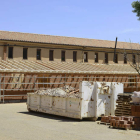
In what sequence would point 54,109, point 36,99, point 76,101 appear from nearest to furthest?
point 76,101 → point 54,109 → point 36,99

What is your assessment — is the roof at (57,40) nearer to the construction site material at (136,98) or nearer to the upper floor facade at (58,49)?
the upper floor facade at (58,49)

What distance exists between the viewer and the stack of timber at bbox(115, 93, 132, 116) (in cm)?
1222

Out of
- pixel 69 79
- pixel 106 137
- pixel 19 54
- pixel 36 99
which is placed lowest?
pixel 106 137

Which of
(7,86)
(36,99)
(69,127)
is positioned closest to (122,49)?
(7,86)

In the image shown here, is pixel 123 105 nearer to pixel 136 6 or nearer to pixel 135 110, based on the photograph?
pixel 135 110

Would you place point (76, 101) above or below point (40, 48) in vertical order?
below

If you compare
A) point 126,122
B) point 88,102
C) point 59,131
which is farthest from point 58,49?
point 59,131

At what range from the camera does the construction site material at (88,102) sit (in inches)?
Answer: 483

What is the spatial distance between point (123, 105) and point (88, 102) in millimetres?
1570

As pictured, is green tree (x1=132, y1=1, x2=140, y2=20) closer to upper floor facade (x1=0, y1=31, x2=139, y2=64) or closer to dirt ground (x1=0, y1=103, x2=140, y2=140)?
upper floor facade (x1=0, y1=31, x2=139, y2=64)

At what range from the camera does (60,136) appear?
8828 mm

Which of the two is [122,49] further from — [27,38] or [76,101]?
[76,101]

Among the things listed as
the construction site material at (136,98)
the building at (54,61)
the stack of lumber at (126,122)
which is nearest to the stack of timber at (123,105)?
the construction site material at (136,98)

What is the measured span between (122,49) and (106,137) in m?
28.1
